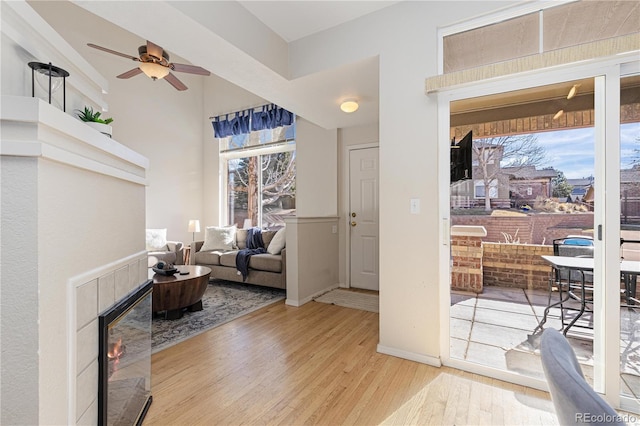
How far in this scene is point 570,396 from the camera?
1.68ft

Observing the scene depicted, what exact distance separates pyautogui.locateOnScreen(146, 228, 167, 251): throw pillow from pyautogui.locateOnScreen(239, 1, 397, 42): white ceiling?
3.88 metres

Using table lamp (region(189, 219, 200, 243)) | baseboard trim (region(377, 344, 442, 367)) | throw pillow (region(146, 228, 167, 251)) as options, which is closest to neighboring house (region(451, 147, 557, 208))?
baseboard trim (region(377, 344, 442, 367))

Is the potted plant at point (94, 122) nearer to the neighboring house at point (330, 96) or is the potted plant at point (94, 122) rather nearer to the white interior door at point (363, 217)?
the neighboring house at point (330, 96)

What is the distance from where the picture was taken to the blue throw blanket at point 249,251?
13.8 ft

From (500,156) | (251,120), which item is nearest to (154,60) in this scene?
(251,120)

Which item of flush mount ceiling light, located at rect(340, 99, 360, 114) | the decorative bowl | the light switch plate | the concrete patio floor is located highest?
flush mount ceiling light, located at rect(340, 99, 360, 114)

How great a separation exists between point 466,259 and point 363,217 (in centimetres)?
220

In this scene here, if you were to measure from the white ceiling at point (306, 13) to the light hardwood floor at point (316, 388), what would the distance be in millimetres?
2727

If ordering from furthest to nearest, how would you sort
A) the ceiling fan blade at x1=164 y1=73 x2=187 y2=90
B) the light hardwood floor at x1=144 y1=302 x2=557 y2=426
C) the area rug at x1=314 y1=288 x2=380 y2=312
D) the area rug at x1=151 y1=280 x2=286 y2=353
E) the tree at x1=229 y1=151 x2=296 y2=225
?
the tree at x1=229 y1=151 x2=296 y2=225
the ceiling fan blade at x1=164 y1=73 x2=187 y2=90
the area rug at x1=314 y1=288 x2=380 y2=312
the area rug at x1=151 y1=280 x2=286 y2=353
the light hardwood floor at x1=144 y1=302 x2=557 y2=426

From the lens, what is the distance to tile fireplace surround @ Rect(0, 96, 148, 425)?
31.2 inches

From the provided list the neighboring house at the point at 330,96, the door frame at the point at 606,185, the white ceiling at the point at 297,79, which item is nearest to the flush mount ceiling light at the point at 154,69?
the white ceiling at the point at 297,79

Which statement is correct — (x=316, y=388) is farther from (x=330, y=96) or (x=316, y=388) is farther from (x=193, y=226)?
(x=193, y=226)

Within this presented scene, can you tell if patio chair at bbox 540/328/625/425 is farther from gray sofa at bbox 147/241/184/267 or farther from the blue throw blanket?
gray sofa at bbox 147/241/184/267

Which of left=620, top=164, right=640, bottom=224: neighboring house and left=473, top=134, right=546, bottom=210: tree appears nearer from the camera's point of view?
left=620, top=164, right=640, bottom=224: neighboring house
